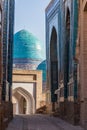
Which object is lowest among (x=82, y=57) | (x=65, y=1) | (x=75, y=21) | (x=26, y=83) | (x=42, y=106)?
(x=42, y=106)

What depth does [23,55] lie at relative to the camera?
32.3m

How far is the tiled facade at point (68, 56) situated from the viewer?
12.2 metres

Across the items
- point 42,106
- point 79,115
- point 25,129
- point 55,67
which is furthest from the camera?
point 42,106

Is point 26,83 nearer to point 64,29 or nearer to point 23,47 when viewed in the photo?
point 23,47

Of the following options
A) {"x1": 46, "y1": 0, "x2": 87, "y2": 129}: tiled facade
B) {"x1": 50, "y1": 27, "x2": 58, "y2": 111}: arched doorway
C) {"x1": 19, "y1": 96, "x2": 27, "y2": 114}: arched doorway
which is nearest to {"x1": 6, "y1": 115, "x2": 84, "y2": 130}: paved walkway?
{"x1": 46, "y1": 0, "x2": 87, "y2": 129}: tiled facade

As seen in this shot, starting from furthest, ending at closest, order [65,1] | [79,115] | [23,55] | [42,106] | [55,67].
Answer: [23,55]
[42,106]
[55,67]
[65,1]
[79,115]

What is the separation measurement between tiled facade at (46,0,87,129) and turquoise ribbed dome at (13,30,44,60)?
27.2 ft

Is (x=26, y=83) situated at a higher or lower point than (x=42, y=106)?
higher

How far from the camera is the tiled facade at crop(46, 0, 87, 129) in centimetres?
1217

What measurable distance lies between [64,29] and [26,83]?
9434 mm

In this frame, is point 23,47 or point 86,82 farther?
point 23,47

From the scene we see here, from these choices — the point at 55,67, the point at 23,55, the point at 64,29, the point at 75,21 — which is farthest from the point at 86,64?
the point at 23,55

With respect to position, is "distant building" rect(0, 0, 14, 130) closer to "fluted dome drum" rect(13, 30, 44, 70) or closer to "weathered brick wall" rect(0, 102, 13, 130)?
"weathered brick wall" rect(0, 102, 13, 130)

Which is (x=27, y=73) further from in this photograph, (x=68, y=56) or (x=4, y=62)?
(x=4, y=62)
